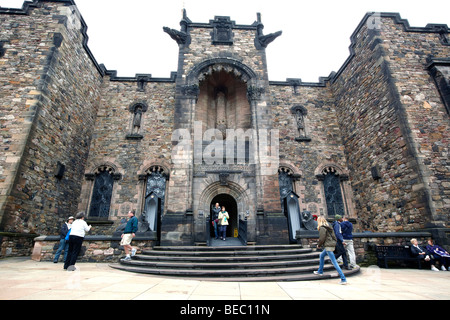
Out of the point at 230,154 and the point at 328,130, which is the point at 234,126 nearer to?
the point at 230,154

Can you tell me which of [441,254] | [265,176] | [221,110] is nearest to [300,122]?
[221,110]

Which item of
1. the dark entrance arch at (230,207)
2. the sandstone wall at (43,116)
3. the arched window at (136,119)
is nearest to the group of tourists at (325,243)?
the sandstone wall at (43,116)

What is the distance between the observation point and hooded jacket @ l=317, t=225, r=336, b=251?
4609mm

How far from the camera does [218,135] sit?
12.1 metres

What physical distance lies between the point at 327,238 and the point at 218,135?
8.45m

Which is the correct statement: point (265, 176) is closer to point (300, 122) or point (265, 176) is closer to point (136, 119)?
point (300, 122)

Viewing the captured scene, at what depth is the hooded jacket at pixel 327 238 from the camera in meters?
4.61

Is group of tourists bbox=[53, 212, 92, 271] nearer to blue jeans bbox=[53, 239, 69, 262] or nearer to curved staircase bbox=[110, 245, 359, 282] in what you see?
curved staircase bbox=[110, 245, 359, 282]

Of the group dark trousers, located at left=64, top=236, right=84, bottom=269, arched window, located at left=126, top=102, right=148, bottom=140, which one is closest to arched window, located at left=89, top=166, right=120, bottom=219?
arched window, located at left=126, top=102, right=148, bottom=140

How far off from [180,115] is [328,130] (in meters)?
9.69

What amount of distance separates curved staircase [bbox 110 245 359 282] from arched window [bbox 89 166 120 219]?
5.93 meters
